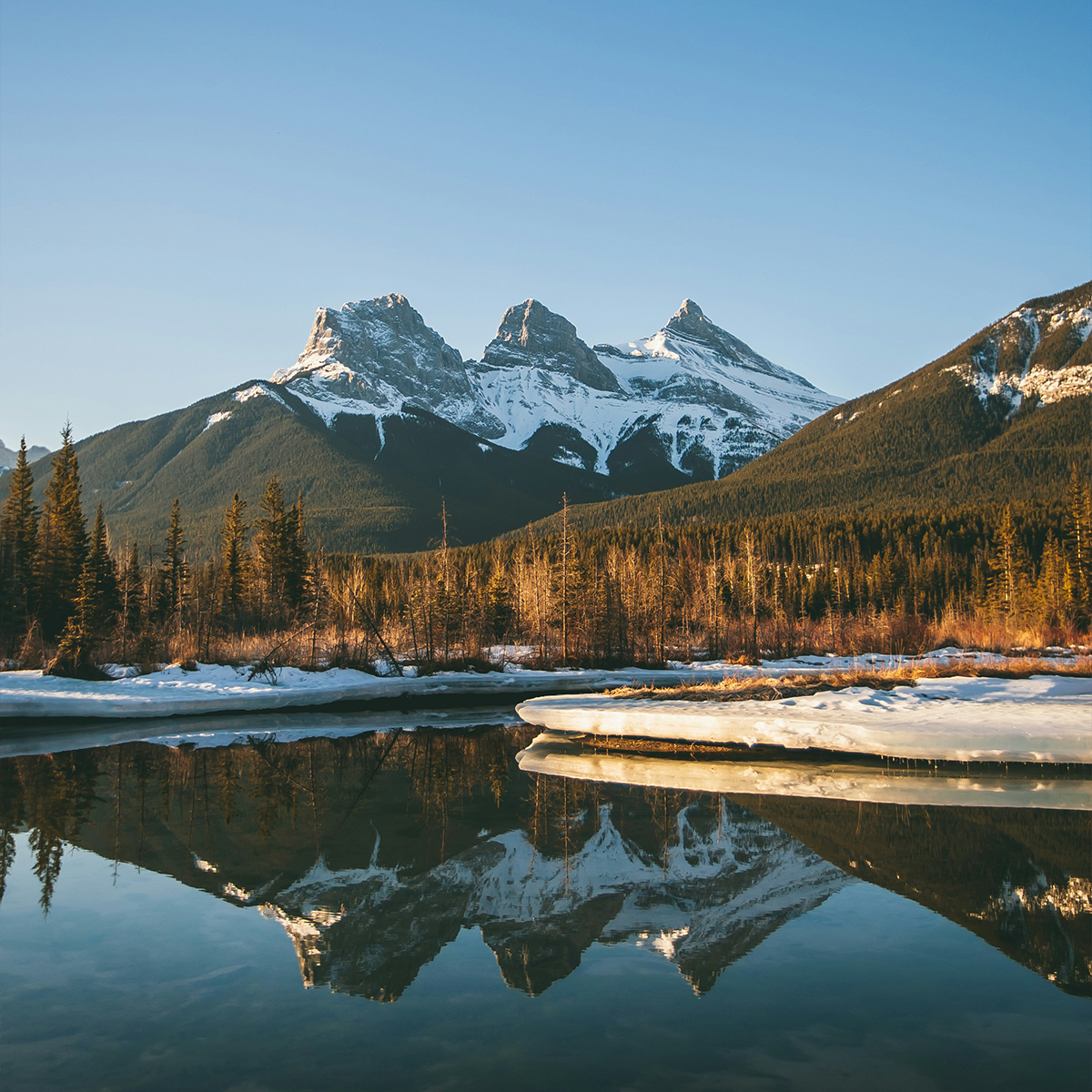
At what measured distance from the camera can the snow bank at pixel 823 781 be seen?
501 inches

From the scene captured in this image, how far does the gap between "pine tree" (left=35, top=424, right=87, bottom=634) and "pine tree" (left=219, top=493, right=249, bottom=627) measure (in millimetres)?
9810

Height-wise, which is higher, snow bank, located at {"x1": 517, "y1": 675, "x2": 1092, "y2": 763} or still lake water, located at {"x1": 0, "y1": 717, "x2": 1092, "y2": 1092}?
snow bank, located at {"x1": 517, "y1": 675, "x2": 1092, "y2": 763}

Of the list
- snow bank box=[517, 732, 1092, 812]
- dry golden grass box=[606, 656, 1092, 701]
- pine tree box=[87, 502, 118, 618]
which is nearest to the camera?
snow bank box=[517, 732, 1092, 812]

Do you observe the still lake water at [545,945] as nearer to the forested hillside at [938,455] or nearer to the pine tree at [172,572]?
the pine tree at [172,572]

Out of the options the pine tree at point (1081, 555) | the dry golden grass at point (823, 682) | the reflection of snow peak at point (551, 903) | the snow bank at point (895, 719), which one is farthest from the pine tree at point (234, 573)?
the pine tree at point (1081, 555)

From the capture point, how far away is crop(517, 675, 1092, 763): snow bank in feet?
47.1

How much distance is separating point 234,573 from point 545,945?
186ft

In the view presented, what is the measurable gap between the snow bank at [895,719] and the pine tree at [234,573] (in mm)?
Answer: 41615

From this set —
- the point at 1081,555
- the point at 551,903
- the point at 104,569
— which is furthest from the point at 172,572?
the point at 1081,555

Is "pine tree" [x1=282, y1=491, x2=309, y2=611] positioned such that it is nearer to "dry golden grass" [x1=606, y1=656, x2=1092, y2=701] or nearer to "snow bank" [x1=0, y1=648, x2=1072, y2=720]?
"snow bank" [x1=0, y1=648, x2=1072, y2=720]

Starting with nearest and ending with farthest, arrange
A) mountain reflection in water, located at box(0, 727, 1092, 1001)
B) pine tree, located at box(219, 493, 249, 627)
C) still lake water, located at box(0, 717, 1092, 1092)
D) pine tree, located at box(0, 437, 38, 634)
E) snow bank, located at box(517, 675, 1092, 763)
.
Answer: still lake water, located at box(0, 717, 1092, 1092)
mountain reflection in water, located at box(0, 727, 1092, 1001)
snow bank, located at box(517, 675, 1092, 763)
pine tree, located at box(0, 437, 38, 634)
pine tree, located at box(219, 493, 249, 627)

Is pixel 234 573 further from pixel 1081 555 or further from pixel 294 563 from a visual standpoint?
pixel 1081 555

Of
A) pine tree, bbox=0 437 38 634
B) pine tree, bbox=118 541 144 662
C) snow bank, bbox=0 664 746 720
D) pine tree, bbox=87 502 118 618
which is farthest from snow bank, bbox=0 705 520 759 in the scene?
pine tree, bbox=87 502 118 618

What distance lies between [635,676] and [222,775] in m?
21.5
